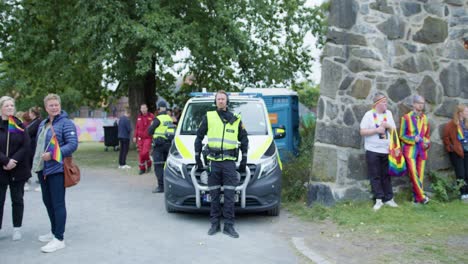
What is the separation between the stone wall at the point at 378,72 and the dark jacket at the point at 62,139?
422 centimetres

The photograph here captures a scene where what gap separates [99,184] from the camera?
37.9 feet

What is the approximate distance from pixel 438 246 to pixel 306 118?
31.1 ft

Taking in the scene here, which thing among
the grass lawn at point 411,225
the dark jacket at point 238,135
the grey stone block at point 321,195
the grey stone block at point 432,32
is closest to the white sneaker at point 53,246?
the dark jacket at point 238,135

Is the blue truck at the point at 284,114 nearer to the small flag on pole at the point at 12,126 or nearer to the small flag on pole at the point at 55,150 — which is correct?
the small flag on pole at the point at 12,126

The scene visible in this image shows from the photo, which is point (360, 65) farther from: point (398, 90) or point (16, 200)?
point (16, 200)

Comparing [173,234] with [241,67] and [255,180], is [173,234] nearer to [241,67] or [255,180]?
[255,180]

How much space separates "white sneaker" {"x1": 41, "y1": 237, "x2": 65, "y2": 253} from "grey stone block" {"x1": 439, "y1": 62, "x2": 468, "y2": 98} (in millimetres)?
6888

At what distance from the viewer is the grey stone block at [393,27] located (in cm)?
847

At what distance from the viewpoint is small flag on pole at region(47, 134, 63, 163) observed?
5.70 m

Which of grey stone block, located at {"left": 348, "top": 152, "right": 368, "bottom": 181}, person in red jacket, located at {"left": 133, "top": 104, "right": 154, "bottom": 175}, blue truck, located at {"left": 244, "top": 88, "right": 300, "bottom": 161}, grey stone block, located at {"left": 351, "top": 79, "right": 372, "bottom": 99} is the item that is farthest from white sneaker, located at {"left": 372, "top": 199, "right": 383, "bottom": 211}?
person in red jacket, located at {"left": 133, "top": 104, "right": 154, "bottom": 175}

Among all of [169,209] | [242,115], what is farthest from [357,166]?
[169,209]

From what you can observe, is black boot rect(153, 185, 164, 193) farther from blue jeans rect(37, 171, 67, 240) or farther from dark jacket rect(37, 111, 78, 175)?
dark jacket rect(37, 111, 78, 175)

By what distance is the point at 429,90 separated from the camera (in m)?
8.73

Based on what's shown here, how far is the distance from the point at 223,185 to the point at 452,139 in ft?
14.7
